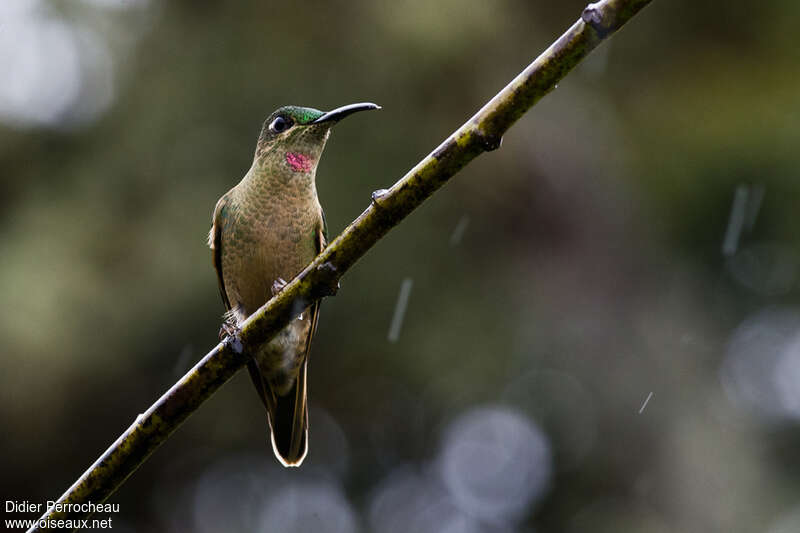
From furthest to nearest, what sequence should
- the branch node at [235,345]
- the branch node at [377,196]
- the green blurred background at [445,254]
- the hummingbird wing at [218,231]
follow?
1. the green blurred background at [445,254]
2. the hummingbird wing at [218,231]
3. the branch node at [235,345]
4. the branch node at [377,196]

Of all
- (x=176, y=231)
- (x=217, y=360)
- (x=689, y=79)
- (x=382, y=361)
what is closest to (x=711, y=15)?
(x=689, y=79)

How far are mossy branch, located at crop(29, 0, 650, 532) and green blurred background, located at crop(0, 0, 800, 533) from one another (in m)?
6.11

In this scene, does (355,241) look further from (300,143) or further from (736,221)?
(736,221)

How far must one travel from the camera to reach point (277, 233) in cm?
388

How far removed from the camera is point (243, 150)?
872 centimetres

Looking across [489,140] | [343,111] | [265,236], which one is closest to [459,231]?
[265,236]

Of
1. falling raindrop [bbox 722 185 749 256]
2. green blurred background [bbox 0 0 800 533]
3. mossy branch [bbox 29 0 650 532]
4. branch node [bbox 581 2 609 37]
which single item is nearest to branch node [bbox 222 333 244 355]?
mossy branch [bbox 29 0 650 532]

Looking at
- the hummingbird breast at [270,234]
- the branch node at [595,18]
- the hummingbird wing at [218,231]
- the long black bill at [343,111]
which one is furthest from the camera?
the hummingbird wing at [218,231]

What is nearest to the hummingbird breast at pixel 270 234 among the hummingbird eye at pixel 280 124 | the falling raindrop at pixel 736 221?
the hummingbird eye at pixel 280 124

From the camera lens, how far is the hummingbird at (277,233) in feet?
12.6

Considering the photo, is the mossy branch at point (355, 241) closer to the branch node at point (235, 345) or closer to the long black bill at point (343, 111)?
the branch node at point (235, 345)

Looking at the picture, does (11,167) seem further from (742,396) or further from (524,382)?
(742,396)

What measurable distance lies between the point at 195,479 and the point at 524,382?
4469 mm

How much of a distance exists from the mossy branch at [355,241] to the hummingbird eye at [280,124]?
6.47 ft
